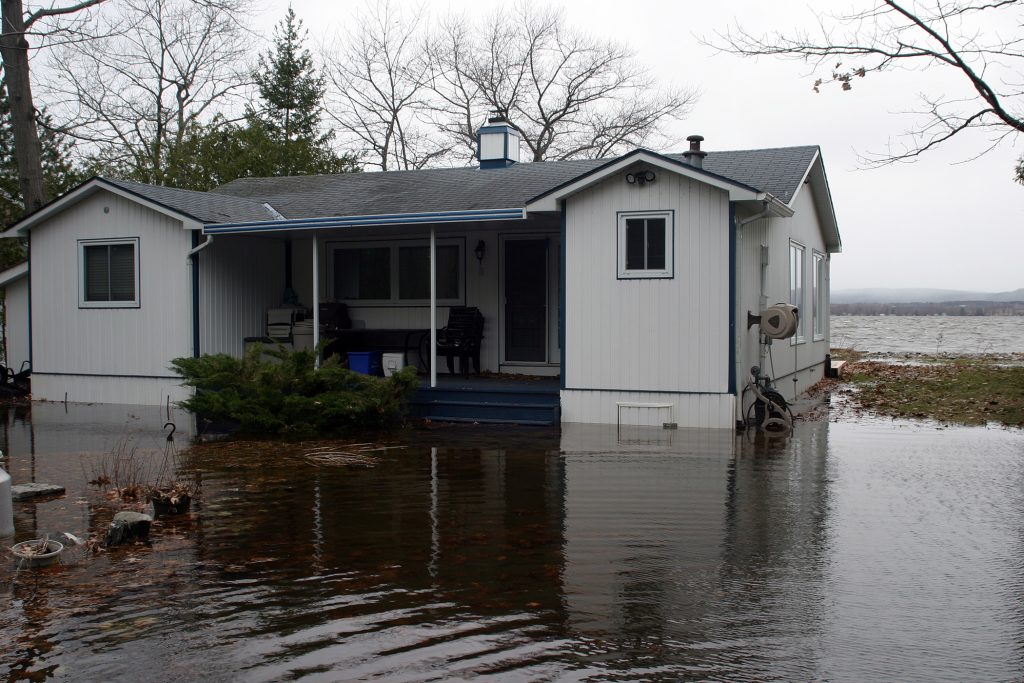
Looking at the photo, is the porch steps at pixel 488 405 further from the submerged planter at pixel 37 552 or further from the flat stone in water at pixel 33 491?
the submerged planter at pixel 37 552

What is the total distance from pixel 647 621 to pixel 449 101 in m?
32.6

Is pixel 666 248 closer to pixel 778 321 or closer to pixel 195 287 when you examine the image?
pixel 778 321

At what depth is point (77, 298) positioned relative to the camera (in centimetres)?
1545

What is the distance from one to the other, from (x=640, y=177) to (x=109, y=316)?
8.63 m

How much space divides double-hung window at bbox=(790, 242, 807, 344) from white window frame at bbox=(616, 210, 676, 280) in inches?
181

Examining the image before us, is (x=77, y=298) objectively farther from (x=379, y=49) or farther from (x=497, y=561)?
(x=379, y=49)

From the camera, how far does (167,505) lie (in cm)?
732

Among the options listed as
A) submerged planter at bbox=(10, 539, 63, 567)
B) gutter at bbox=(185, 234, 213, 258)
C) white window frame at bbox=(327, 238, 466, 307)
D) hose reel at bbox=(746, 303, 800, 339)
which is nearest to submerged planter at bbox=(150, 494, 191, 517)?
submerged planter at bbox=(10, 539, 63, 567)

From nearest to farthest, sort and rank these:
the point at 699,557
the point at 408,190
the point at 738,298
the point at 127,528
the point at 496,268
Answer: the point at 699,557, the point at 127,528, the point at 738,298, the point at 496,268, the point at 408,190

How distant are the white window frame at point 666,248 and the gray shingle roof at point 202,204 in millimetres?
6093

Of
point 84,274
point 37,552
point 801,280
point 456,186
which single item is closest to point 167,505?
point 37,552

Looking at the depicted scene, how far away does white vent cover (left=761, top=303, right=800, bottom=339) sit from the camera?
1262 centimetres

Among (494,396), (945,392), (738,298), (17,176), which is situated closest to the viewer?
(738,298)

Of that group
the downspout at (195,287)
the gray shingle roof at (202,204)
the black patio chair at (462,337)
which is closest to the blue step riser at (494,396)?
the black patio chair at (462,337)
